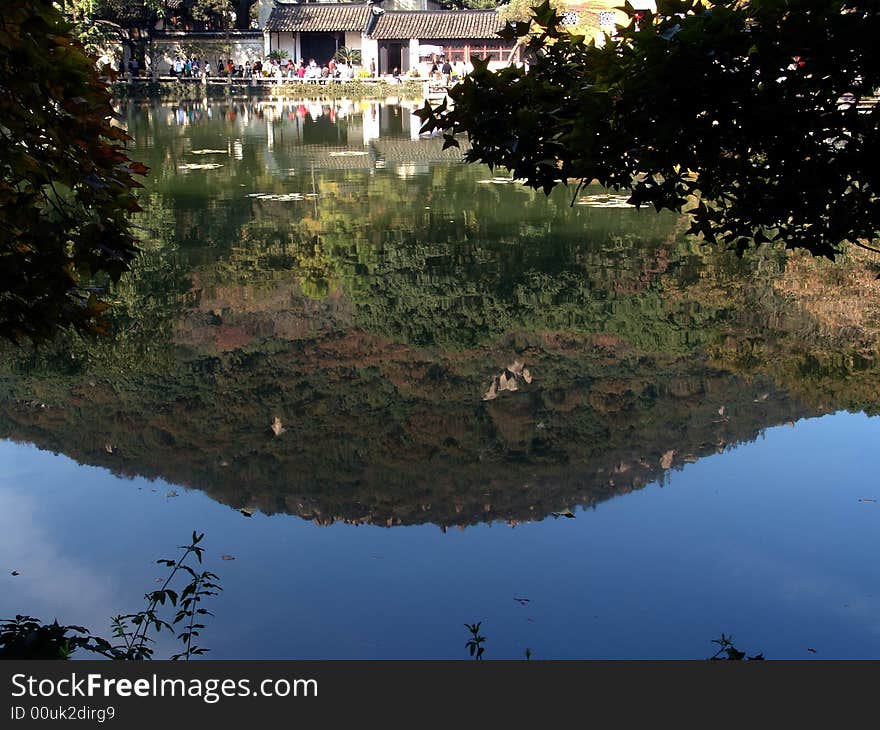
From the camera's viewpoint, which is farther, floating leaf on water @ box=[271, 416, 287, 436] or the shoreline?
the shoreline

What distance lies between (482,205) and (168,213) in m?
4.14

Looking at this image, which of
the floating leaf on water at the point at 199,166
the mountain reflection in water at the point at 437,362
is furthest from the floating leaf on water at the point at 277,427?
the floating leaf on water at the point at 199,166

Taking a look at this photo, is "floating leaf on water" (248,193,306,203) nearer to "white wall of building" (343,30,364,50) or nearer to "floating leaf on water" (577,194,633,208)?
"floating leaf on water" (577,194,633,208)

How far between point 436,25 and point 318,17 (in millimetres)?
5413

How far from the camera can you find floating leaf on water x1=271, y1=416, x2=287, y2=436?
666 centimetres

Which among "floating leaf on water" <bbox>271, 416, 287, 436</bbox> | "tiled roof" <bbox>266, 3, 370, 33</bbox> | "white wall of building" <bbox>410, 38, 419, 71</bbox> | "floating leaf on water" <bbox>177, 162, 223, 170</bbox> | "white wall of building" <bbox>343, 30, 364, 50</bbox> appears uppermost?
"tiled roof" <bbox>266, 3, 370, 33</bbox>

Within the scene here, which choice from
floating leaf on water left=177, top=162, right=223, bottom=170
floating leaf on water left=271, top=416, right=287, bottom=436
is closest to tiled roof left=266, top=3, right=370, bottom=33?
floating leaf on water left=177, top=162, right=223, bottom=170

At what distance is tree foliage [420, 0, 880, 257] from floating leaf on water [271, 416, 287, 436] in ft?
9.59

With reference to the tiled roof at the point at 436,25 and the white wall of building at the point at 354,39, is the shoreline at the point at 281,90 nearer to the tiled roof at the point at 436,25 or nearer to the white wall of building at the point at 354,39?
the tiled roof at the point at 436,25

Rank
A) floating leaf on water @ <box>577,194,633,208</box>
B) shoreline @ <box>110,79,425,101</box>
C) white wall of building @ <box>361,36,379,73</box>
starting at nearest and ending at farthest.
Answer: floating leaf on water @ <box>577,194,633,208</box>, shoreline @ <box>110,79,425,101</box>, white wall of building @ <box>361,36,379,73</box>

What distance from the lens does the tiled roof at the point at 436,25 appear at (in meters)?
45.0

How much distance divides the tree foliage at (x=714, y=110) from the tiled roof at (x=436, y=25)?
4175 cm

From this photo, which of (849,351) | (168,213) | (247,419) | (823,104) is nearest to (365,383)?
(247,419)

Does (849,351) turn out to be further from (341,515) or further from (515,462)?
(341,515)
